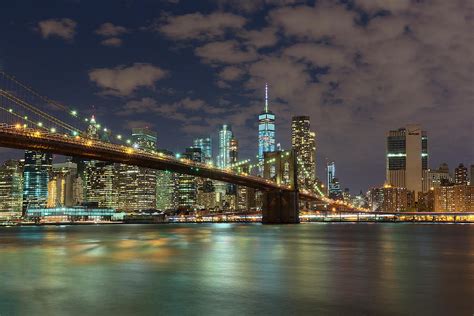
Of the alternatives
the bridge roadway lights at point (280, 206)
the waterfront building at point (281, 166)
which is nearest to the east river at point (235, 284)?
the bridge roadway lights at point (280, 206)

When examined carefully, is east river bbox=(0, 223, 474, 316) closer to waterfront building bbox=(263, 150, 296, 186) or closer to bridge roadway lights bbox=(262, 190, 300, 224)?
bridge roadway lights bbox=(262, 190, 300, 224)

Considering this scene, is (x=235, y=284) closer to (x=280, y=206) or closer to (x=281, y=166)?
(x=280, y=206)

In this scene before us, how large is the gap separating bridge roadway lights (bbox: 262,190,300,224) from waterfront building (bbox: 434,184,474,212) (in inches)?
3369

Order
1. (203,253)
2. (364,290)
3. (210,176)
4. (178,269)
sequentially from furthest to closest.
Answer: (210,176) < (203,253) < (178,269) < (364,290)

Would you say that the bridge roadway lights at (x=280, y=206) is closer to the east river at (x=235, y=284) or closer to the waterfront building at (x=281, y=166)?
the waterfront building at (x=281, y=166)

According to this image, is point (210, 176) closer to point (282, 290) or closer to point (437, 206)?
point (282, 290)

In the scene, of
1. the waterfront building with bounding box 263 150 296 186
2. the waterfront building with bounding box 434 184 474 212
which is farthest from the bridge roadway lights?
the waterfront building with bounding box 434 184 474 212

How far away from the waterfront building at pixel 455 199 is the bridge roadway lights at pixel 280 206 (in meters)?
85.6

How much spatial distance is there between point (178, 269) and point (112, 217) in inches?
5507

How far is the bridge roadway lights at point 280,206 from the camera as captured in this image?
279 ft

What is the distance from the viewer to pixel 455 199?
160m

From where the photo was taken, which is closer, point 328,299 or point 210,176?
point 328,299

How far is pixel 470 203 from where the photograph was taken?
6093 inches

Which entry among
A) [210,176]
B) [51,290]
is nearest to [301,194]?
[210,176]
